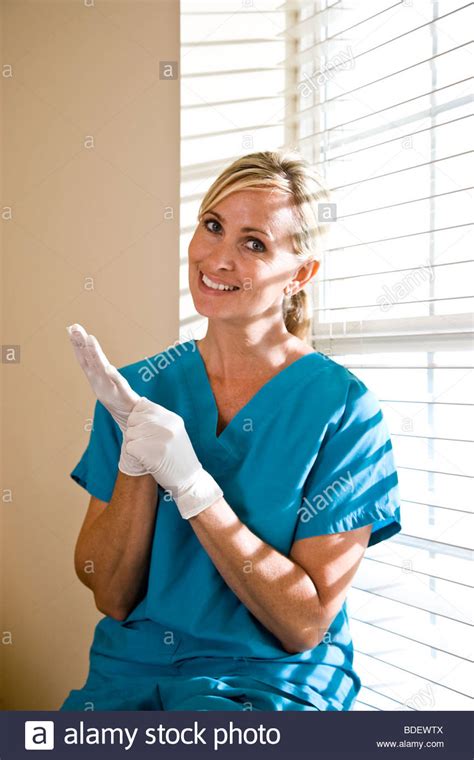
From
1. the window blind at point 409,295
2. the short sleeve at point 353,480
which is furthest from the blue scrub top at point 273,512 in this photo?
the window blind at point 409,295

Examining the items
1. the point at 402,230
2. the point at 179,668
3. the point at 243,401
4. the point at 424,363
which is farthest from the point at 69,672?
the point at 402,230

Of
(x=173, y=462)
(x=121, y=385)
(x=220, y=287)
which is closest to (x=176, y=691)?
(x=173, y=462)

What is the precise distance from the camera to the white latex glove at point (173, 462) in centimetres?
112

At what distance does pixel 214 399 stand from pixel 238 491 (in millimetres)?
168

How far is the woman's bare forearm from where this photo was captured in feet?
4.04

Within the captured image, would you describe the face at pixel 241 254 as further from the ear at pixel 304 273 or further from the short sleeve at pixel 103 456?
the short sleeve at pixel 103 456

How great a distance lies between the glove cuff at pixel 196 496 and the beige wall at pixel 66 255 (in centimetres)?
69

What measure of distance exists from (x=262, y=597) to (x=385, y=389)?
0.58 m

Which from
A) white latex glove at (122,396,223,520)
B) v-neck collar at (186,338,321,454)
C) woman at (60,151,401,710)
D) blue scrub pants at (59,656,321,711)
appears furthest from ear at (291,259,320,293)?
blue scrub pants at (59,656,321,711)

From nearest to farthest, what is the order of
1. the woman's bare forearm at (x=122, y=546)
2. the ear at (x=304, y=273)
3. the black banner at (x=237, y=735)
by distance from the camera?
the black banner at (x=237, y=735), the woman's bare forearm at (x=122, y=546), the ear at (x=304, y=273)

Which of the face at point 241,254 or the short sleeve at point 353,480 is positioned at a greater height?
the face at point 241,254

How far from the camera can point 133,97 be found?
1.84 m

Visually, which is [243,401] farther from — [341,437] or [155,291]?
[155,291]

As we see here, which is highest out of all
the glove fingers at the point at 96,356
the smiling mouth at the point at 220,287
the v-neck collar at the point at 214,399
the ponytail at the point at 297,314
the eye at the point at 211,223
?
the eye at the point at 211,223
